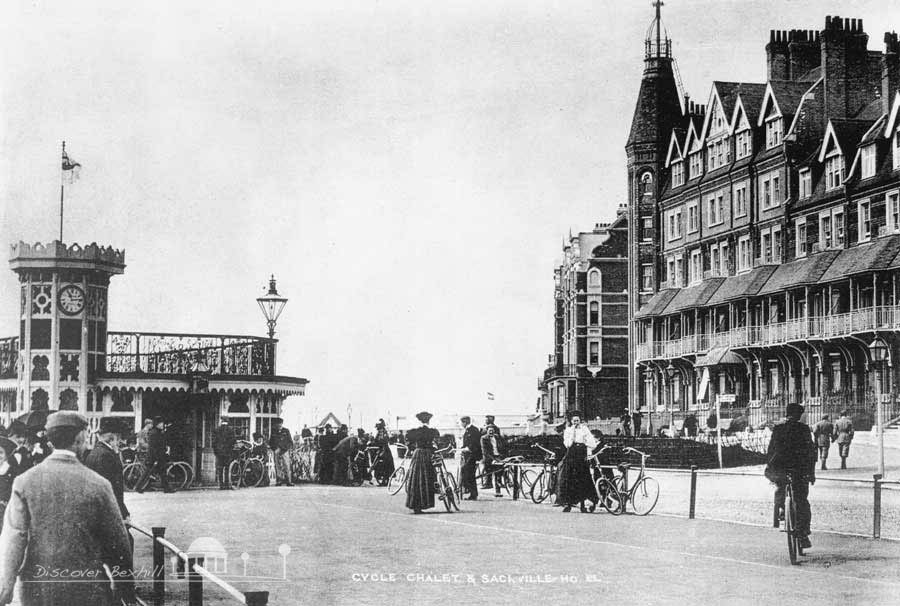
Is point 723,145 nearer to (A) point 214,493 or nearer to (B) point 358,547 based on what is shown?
(A) point 214,493

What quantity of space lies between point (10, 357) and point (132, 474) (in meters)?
7.98

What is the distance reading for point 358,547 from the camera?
15.5 meters

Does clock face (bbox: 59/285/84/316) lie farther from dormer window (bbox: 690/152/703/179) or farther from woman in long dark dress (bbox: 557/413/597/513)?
dormer window (bbox: 690/152/703/179)

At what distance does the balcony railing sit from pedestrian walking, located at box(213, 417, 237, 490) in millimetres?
26860

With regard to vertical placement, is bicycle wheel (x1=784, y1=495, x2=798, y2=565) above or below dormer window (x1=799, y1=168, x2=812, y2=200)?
below

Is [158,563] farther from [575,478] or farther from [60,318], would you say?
[575,478]

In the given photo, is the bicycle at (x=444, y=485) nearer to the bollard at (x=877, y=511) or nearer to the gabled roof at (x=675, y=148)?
the bollard at (x=877, y=511)

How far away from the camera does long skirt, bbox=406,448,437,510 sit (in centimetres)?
2189

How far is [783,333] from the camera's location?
54156mm

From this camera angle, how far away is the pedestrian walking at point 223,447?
28.9 meters

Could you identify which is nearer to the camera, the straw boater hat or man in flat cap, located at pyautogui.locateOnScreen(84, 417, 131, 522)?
man in flat cap, located at pyautogui.locateOnScreen(84, 417, 131, 522)

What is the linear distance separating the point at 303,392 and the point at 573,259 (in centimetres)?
6027

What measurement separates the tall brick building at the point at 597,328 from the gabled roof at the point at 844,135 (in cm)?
3269

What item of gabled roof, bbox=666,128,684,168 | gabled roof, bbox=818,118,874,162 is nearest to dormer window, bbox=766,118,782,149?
gabled roof, bbox=818,118,874,162
